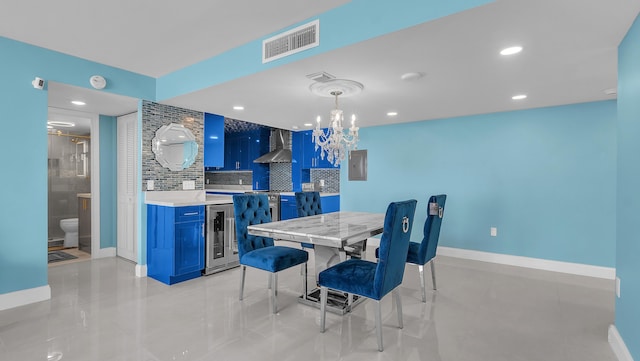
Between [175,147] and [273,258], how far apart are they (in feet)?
7.50

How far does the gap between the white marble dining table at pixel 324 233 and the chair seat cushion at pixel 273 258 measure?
0.22m

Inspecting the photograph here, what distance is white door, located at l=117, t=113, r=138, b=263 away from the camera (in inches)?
168

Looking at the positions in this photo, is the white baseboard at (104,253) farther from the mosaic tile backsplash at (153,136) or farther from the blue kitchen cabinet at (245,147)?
the blue kitchen cabinet at (245,147)

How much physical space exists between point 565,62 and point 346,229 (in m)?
2.23

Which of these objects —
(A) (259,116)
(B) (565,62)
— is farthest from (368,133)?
(B) (565,62)

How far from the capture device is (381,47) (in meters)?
2.20

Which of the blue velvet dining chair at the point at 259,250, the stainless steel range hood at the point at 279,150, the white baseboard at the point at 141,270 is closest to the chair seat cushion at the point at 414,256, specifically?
the blue velvet dining chair at the point at 259,250

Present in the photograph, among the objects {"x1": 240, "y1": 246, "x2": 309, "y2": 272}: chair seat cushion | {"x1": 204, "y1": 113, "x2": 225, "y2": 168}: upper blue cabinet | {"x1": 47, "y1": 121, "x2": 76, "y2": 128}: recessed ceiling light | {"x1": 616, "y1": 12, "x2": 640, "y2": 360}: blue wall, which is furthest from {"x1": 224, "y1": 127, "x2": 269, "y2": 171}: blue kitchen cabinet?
{"x1": 616, "y1": 12, "x2": 640, "y2": 360}: blue wall

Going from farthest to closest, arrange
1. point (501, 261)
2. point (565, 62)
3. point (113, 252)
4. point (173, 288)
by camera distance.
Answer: point (113, 252), point (501, 261), point (173, 288), point (565, 62)

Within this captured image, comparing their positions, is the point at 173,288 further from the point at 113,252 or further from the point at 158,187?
the point at 113,252

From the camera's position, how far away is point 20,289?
279 cm

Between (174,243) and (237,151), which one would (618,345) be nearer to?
(174,243)

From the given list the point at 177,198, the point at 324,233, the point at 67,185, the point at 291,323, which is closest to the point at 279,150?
the point at 177,198

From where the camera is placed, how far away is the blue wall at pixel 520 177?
12.1 feet
